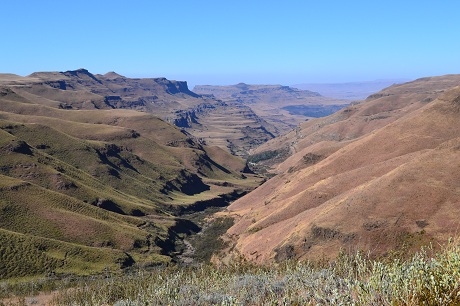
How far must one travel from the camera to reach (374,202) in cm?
8438

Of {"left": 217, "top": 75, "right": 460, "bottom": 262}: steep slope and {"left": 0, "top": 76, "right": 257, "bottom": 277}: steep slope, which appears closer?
{"left": 217, "top": 75, "right": 460, "bottom": 262}: steep slope

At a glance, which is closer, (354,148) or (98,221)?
(98,221)

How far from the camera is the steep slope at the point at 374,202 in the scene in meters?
74.6

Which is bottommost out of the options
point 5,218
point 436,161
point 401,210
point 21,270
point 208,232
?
point 208,232

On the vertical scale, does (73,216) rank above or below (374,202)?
below

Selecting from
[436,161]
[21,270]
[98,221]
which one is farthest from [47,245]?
[436,161]

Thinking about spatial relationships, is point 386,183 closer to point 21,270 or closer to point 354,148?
point 354,148

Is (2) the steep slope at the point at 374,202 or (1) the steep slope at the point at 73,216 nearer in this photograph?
(2) the steep slope at the point at 374,202

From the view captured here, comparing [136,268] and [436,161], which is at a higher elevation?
[436,161]

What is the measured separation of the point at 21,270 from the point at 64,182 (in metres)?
56.1

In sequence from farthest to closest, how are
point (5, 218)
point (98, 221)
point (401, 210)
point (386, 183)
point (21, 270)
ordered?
point (98, 221) → point (5, 218) → point (21, 270) → point (386, 183) → point (401, 210)

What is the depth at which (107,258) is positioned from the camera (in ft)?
352

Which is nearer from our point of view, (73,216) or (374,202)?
(374,202)

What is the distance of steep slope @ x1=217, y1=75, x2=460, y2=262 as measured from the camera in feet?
245
